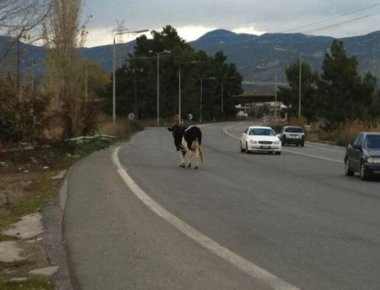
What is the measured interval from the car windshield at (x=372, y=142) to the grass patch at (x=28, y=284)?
17.8 metres

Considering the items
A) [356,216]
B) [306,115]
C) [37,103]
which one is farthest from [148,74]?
[356,216]

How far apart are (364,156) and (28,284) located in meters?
17.2

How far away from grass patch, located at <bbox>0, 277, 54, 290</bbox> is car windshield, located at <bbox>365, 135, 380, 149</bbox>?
58.5 ft

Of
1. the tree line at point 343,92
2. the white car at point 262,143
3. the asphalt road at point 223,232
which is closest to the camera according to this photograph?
the asphalt road at point 223,232

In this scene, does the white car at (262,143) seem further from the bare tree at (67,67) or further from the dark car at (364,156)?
the dark car at (364,156)

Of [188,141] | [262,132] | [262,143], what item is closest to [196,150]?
[188,141]

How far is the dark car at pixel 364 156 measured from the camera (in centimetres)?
2328

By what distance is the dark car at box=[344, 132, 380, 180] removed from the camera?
2328 cm

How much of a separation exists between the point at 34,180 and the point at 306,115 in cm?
8056

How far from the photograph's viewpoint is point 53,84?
122 feet

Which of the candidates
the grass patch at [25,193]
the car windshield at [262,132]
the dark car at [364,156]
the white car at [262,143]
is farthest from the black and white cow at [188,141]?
the car windshield at [262,132]

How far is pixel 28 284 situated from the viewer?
26.5ft

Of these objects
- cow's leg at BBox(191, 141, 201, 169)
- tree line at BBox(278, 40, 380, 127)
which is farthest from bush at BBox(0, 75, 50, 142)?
tree line at BBox(278, 40, 380, 127)

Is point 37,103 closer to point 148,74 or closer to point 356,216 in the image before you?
point 356,216
